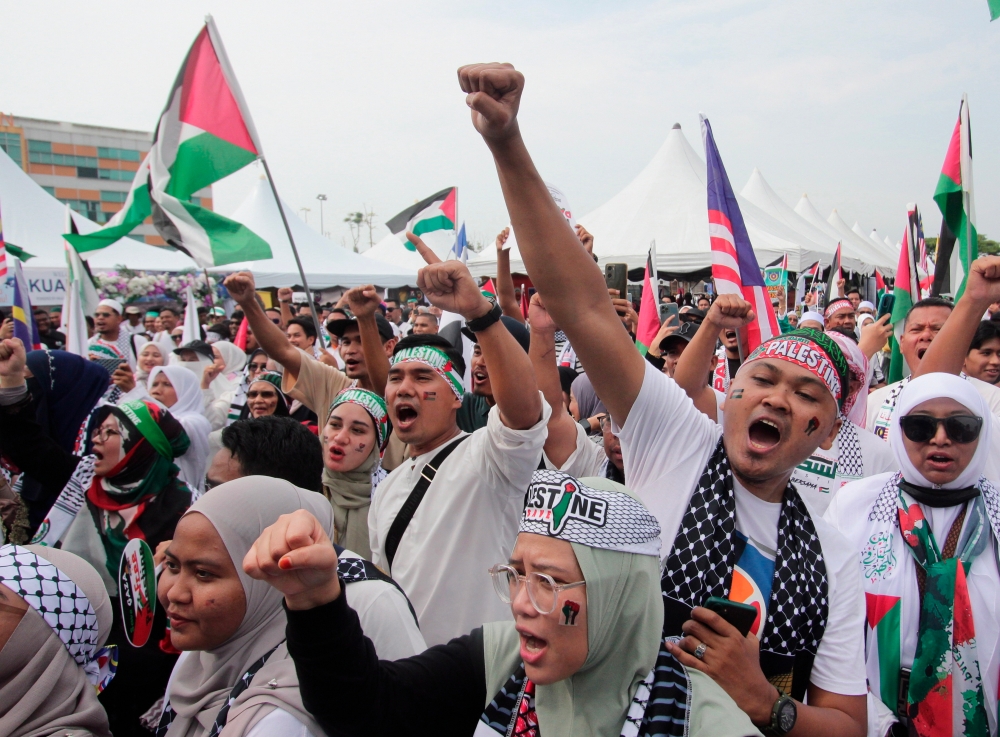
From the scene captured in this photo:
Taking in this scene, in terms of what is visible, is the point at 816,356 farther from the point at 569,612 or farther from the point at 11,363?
the point at 11,363

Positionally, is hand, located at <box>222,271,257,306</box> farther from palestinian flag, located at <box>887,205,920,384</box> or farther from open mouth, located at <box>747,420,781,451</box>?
palestinian flag, located at <box>887,205,920,384</box>

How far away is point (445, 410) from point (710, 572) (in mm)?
1311

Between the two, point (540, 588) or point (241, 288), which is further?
point (241, 288)

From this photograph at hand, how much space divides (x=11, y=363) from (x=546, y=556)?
3.71 meters

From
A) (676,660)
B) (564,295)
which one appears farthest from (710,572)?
(564,295)

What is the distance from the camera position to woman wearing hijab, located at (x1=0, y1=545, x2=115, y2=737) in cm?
162

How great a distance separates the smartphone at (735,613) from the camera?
1.37m

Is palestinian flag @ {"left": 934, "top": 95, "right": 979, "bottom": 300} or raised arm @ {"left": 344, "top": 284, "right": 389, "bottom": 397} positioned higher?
palestinian flag @ {"left": 934, "top": 95, "right": 979, "bottom": 300}

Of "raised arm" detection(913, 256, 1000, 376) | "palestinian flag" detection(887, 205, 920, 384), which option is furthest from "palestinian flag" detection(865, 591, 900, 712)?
"palestinian flag" detection(887, 205, 920, 384)

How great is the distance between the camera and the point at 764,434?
5.60 ft

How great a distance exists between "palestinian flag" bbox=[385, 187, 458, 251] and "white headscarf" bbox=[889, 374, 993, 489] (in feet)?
23.4

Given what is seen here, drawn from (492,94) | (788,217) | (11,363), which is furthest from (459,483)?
(788,217)

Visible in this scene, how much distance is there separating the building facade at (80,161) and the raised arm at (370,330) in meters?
54.7

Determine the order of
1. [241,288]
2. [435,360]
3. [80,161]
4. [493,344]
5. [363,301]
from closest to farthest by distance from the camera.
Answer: [493,344] → [435,360] → [363,301] → [241,288] → [80,161]
